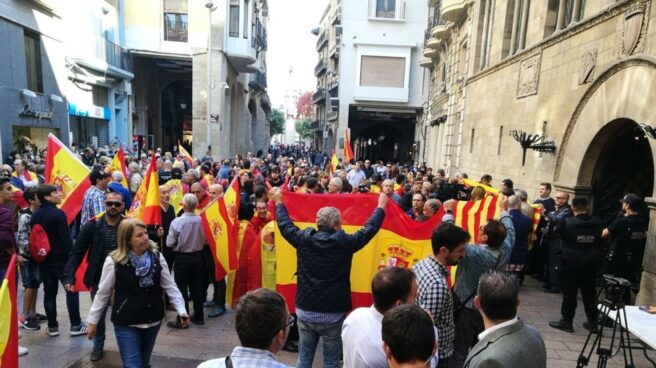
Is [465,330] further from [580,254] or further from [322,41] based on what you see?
[322,41]

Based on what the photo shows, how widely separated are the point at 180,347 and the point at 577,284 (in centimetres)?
530

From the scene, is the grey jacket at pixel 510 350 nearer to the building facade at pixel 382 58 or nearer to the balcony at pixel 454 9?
the balcony at pixel 454 9

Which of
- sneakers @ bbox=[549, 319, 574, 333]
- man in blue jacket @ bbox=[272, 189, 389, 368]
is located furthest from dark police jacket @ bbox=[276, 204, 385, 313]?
sneakers @ bbox=[549, 319, 574, 333]

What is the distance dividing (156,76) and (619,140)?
3171 centimetres

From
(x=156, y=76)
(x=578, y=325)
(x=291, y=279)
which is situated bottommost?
(x=578, y=325)

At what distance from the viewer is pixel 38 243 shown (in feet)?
15.7

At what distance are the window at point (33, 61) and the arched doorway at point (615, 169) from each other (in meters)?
19.0

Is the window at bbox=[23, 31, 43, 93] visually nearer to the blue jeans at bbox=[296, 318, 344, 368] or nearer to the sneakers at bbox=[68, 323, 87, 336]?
the sneakers at bbox=[68, 323, 87, 336]

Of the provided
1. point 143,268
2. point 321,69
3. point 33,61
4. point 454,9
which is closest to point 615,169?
point 143,268

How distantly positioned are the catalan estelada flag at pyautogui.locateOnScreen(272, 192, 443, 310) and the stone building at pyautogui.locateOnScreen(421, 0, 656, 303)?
3.68m

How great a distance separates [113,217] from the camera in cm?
438

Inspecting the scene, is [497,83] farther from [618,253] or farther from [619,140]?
[618,253]

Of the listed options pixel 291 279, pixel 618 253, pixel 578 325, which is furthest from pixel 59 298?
pixel 618 253

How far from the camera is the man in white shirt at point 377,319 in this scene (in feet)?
8.05
